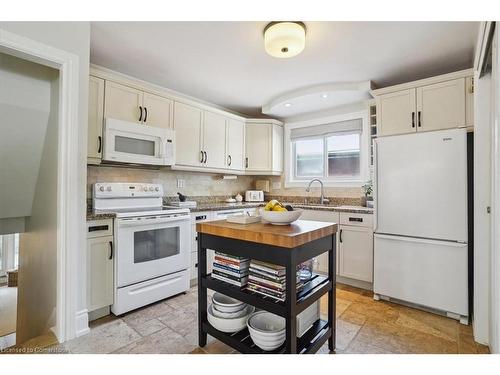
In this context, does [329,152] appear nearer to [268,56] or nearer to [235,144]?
[235,144]

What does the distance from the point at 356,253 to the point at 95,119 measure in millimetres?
2961

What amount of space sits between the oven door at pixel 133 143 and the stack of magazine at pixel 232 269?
1516 millimetres

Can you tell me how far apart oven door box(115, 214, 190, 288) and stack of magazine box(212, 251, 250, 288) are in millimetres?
1029

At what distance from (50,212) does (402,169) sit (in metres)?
3.09

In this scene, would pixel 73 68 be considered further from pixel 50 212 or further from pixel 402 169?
pixel 402 169

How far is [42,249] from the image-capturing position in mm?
2289

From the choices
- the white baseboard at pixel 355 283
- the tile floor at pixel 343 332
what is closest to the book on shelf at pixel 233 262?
the tile floor at pixel 343 332

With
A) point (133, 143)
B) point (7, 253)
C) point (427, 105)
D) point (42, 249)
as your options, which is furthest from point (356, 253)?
point (7, 253)

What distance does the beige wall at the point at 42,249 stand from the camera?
2.02 metres

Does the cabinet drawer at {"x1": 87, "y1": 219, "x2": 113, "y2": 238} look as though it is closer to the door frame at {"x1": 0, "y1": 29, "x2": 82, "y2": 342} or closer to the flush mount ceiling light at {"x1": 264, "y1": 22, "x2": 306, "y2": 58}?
the door frame at {"x1": 0, "y1": 29, "x2": 82, "y2": 342}

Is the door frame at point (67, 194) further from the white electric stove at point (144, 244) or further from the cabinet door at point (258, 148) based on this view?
the cabinet door at point (258, 148)

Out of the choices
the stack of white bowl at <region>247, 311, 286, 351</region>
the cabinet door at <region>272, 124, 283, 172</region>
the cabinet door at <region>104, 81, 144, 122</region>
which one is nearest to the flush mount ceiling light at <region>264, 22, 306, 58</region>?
the cabinet door at <region>104, 81, 144, 122</region>

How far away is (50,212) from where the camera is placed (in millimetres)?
2080
